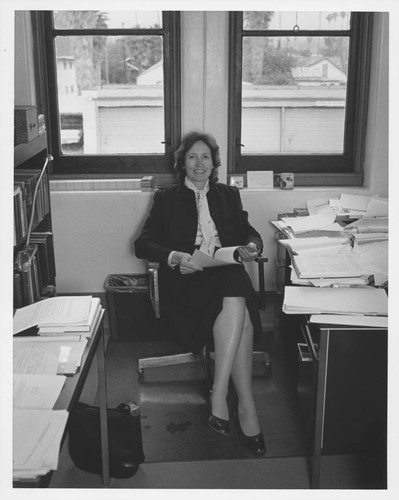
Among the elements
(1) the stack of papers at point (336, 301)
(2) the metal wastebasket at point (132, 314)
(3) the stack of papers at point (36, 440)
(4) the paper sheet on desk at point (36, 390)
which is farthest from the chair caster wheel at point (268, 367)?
(3) the stack of papers at point (36, 440)

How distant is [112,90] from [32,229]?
1164 mm

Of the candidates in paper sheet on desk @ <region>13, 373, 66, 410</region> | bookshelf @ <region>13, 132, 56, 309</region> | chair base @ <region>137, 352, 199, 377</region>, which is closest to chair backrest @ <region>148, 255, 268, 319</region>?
chair base @ <region>137, 352, 199, 377</region>

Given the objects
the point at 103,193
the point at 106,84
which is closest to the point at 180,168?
the point at 103,193

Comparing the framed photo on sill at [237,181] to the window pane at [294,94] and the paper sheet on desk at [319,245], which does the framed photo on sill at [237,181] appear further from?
the paper sheet on desk at [319,245]

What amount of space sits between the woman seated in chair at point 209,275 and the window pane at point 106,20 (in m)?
0.88

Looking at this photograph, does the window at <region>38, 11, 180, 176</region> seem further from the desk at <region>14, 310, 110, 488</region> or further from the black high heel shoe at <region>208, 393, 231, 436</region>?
the desk at <region>14, 310, 110, 488</region>

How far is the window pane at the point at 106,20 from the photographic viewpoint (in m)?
3.44

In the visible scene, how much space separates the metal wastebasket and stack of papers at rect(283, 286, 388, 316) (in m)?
1.34

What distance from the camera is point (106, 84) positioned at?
140 inches

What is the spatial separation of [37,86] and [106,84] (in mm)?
399

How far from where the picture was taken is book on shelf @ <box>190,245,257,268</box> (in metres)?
2.61
